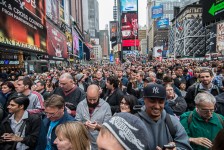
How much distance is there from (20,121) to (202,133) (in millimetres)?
2763

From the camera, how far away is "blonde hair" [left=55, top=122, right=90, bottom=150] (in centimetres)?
249

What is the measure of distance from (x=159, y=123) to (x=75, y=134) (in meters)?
0.90

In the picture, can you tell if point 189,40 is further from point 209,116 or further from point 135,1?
point 209,116

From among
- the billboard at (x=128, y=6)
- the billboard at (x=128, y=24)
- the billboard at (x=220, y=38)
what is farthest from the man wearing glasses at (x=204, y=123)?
the billboard at (x=128, y=6)

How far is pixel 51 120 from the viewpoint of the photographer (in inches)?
133

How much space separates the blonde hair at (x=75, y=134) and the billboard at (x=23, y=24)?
59.3ft

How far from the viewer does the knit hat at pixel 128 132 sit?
4.38ft

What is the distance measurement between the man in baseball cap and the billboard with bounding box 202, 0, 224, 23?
60892 mm

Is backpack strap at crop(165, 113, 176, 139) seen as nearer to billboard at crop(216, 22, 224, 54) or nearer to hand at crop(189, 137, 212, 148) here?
hand at crop(189, 137, 212, 148)

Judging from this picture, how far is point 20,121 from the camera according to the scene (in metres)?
3.81

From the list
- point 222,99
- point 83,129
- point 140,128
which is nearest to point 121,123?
point 140,128

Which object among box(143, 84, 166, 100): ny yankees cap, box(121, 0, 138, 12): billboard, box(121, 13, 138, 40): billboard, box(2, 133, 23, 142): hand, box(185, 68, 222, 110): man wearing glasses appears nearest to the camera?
box(143, 84, 166, 100): ny yankees cap

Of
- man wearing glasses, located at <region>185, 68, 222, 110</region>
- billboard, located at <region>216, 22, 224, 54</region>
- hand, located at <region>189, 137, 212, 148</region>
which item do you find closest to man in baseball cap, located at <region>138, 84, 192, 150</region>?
hand, located at <region>189, 137, 212, 148</region>

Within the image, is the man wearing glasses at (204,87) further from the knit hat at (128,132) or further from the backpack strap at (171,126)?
the knit hat at (128,132)
